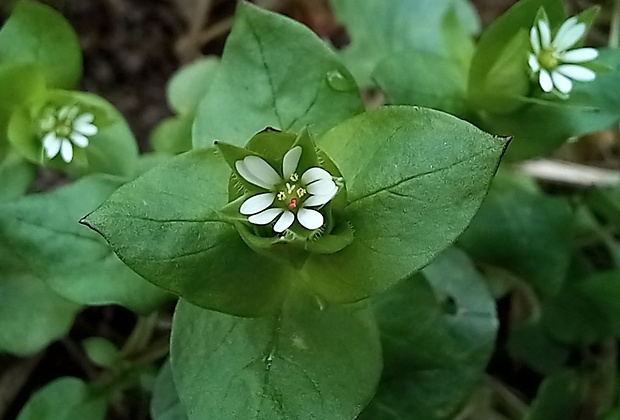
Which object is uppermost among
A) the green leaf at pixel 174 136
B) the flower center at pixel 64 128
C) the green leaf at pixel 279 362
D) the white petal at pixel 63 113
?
the white petal at pixel 63 113

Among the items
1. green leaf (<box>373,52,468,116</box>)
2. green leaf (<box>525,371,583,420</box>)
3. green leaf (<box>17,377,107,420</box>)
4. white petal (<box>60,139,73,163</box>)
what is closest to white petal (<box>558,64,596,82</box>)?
green leaf (<box>373,52,468,116</box>)

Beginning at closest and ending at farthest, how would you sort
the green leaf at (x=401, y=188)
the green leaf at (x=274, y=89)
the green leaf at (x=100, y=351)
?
the green leaf at (x=401, y=188) → the green leaf at (x=274, y=89) → the green leaf at (x=100, y=351)

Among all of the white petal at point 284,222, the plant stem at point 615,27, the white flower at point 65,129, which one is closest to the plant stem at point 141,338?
the white flower at point 65,129

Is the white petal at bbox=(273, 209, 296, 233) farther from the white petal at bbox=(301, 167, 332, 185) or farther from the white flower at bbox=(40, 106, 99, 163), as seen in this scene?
the white flower at bbox=(40, 106, 99, 163)

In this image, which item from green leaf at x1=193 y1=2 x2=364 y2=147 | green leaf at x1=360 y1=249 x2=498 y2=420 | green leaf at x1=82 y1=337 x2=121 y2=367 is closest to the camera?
green leaf at x1=193 y1=2 x2=364 y2=147

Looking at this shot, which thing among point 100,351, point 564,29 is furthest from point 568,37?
point 100,351

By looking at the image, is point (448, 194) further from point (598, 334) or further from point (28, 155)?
point (598, 334)

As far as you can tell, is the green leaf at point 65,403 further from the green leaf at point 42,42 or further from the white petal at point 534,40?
the white petal at point 534,40
